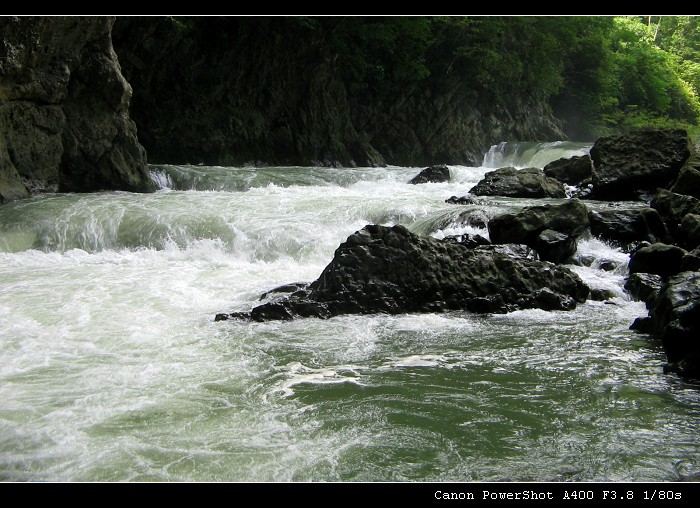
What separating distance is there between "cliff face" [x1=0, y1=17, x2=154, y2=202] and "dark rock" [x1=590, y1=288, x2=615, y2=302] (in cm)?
1030

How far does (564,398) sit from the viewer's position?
5.04 meters

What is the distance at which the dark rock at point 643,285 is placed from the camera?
827 cm

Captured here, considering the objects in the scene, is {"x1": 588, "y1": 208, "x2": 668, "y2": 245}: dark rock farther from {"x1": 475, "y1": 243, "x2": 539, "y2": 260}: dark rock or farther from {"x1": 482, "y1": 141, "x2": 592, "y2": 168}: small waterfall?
{"x1": 482, "y1": 141, "x2": 592, "y2": 168}: small waterfall

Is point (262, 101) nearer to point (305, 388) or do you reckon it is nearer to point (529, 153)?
point (529, 153)

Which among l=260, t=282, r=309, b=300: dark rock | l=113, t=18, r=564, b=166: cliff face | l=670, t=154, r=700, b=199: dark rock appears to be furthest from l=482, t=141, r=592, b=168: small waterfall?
l=260, t=282, r=309, b=300: dark rock

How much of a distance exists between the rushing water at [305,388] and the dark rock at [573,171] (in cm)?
708

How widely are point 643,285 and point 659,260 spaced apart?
933mm

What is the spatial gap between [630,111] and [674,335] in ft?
109

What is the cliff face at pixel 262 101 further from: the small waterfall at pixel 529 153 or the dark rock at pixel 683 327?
the dark rock at pixel 683 327

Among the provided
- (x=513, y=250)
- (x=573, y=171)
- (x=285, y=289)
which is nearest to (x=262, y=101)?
(x=573, y=171)

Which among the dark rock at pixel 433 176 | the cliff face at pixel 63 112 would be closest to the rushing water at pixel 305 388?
the cliff face at pixel 63 112

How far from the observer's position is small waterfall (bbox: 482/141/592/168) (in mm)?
24891

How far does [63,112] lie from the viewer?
47.0ft
